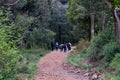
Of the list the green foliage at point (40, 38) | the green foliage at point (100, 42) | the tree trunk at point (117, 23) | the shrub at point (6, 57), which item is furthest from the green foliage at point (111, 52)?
the green foliage at point (40, 38)

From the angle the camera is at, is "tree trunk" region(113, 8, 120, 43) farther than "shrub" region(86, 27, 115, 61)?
No

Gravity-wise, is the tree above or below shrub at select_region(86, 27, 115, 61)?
above

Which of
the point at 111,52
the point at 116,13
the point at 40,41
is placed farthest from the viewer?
the point at 40,41

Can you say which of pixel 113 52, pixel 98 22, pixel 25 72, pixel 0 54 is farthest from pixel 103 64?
pixel 98 22

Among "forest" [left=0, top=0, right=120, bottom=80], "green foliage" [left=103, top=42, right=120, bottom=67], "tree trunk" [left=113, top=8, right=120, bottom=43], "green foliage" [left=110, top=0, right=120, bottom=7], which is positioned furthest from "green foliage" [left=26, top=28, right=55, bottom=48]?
"green foliage" [left=103, top=42, right=120, bottom=67]

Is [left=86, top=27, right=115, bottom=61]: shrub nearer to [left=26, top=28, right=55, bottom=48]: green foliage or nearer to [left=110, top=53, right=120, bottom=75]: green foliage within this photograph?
[left=110, top=53, right=120, bottom=75]: green foliage

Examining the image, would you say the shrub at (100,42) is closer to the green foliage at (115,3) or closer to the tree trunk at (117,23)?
the tree trunk at (117,23)

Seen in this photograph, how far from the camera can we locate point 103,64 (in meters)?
15.5

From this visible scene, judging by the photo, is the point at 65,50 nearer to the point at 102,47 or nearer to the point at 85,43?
the point at 85,43

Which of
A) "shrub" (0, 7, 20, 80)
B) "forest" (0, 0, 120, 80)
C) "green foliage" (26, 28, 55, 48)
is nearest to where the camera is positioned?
"shrub" (0, 7, 20, 80)

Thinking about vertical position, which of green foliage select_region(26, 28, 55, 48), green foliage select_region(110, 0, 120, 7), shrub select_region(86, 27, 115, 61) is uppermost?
green foliage select_region(110, 0, 120, 7)

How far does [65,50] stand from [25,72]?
20.6m

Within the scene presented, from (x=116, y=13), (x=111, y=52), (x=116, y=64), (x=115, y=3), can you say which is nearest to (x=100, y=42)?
(x=116, y=13)

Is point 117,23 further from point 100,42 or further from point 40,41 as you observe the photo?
point 40,41
